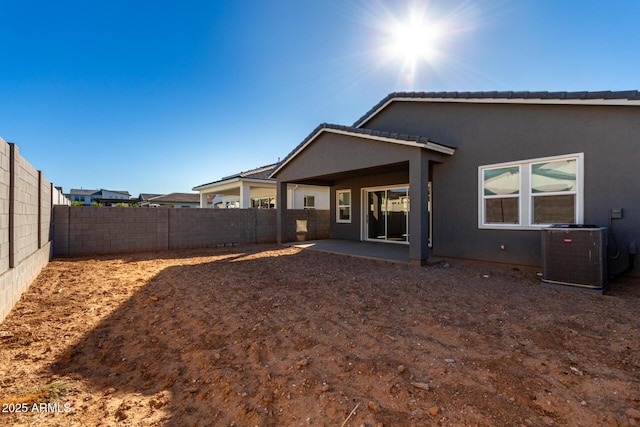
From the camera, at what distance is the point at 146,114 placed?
13969mm

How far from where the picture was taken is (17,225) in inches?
172

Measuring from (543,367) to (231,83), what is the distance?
1225cm

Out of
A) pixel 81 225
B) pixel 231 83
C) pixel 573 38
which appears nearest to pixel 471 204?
pixel 573 38

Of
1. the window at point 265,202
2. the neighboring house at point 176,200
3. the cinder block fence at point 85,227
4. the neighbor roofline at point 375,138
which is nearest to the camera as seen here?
the cinder block fence at point 85,227

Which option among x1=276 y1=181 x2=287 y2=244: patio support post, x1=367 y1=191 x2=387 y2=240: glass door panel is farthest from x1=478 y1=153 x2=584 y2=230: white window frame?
x1=276 y1=181 x2=287 y2=244: patio support post

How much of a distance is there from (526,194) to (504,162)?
2.90 ft

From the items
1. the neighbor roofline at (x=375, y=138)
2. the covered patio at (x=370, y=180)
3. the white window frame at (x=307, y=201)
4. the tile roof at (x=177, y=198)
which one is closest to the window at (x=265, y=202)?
the white window frame at (x=307, y=201)

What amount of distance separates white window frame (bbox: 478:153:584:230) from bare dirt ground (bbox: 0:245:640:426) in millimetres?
1623

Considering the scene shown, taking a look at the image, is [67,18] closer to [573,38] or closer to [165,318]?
[165,318]

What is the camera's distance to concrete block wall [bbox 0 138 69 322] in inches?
147

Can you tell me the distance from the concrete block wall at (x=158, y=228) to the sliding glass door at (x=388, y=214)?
296 centimetres

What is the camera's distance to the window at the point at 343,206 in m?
13.0

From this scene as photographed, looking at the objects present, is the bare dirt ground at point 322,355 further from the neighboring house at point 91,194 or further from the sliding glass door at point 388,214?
the neighboring house at point 91,194

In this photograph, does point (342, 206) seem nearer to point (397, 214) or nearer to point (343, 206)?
point (343, 206)
